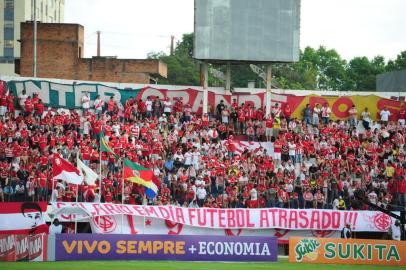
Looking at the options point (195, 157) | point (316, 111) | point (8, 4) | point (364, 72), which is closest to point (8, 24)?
point (8, 4)

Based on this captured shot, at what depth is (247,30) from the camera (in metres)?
53.4

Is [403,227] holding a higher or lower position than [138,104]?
lower

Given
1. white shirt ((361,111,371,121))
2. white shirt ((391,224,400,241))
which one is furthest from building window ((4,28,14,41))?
white shirt ((391,224,400,241))

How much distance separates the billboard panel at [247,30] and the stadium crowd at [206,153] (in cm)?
297

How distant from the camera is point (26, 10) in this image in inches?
4966

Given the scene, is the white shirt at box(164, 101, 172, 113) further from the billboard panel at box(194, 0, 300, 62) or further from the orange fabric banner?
the orange fabric banner

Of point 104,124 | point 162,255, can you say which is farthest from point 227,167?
point 162,255

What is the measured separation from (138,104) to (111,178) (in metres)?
8.17

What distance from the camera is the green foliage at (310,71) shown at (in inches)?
4811

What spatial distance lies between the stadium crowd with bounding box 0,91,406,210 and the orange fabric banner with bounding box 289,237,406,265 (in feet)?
18.6

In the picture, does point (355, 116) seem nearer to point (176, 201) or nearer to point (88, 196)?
point (176, 201)

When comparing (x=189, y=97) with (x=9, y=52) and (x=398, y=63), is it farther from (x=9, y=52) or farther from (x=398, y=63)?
(x=9, y=52)

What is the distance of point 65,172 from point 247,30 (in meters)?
16.6

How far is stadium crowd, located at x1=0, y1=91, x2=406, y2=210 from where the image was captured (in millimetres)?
44875
